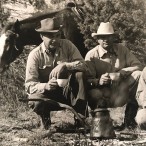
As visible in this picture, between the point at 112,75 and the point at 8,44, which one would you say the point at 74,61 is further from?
the point at 8,44

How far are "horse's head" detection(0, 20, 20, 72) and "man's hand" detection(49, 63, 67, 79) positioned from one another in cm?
150

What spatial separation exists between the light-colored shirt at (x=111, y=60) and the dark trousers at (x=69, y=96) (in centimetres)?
55

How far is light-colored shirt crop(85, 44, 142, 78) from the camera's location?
5859mm

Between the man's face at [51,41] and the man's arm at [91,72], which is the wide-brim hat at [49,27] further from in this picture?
the man's arm at [91,72]

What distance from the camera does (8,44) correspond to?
21.7 ft

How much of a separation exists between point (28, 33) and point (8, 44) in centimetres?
76

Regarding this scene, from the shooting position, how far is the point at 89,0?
720 centimetres

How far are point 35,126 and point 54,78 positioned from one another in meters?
0.82

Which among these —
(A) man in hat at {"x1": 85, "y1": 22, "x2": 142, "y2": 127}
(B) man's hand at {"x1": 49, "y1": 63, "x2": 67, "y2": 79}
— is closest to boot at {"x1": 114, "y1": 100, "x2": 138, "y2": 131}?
(A) man in hat at {"x1": 85, "y1": 22, "x2": 142, "y2": 127}

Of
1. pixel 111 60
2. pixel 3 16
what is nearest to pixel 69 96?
pixel 111 60

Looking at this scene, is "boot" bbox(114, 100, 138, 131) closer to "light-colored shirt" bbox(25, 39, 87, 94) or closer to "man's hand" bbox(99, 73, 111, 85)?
"man's hand" bbox(99, 73, 111, 85)

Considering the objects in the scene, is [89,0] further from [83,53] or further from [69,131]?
[69,131]

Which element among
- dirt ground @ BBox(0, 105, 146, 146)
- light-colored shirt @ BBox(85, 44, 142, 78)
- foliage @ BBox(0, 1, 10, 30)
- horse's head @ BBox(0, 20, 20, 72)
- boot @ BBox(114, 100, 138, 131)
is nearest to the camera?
dirt ground @ BBox(0, 105, 146, 146)

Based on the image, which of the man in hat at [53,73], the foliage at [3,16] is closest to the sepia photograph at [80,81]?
the man in hat at [53,73]
